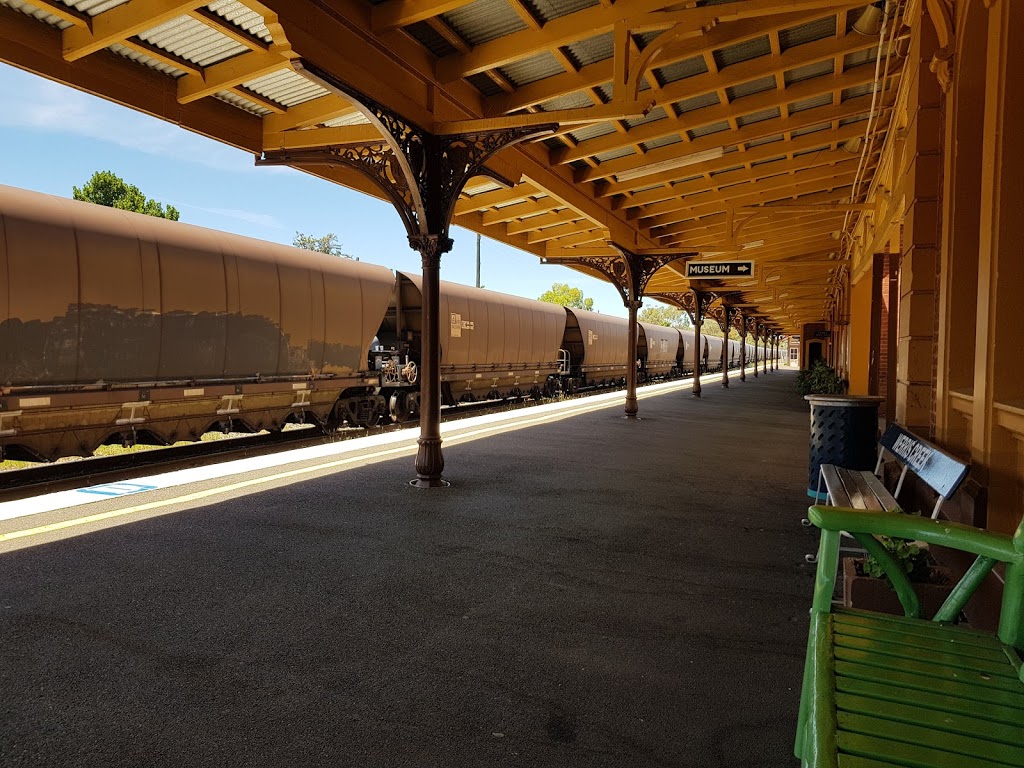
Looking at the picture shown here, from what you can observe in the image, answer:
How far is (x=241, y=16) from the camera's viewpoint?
5344 millimetres

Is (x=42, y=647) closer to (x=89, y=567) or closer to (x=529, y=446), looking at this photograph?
(x=89, y=567)

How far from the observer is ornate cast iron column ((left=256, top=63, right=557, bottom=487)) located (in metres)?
6.53

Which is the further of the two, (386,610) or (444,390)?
(444,390)

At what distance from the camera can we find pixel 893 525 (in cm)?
195

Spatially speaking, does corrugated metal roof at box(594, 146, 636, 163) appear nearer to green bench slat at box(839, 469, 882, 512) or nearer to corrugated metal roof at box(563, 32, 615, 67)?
corrugated metal roof at box(563, 32, 615, 67)

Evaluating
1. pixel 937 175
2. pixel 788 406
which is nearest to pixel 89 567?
pixel 937 175

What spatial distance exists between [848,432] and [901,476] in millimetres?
1473

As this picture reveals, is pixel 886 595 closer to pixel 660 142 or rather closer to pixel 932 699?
pixel 932 699

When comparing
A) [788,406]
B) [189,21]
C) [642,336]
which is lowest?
[788,406]

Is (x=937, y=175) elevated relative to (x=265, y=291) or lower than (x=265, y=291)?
elevated

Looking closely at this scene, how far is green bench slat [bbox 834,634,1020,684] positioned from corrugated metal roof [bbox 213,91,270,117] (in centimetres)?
734

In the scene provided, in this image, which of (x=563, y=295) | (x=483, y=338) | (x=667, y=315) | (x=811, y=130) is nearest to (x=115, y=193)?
(x=483, y=338)

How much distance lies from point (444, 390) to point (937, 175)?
11.3 meters

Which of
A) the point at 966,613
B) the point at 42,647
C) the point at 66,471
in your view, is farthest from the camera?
the point at 66,471
